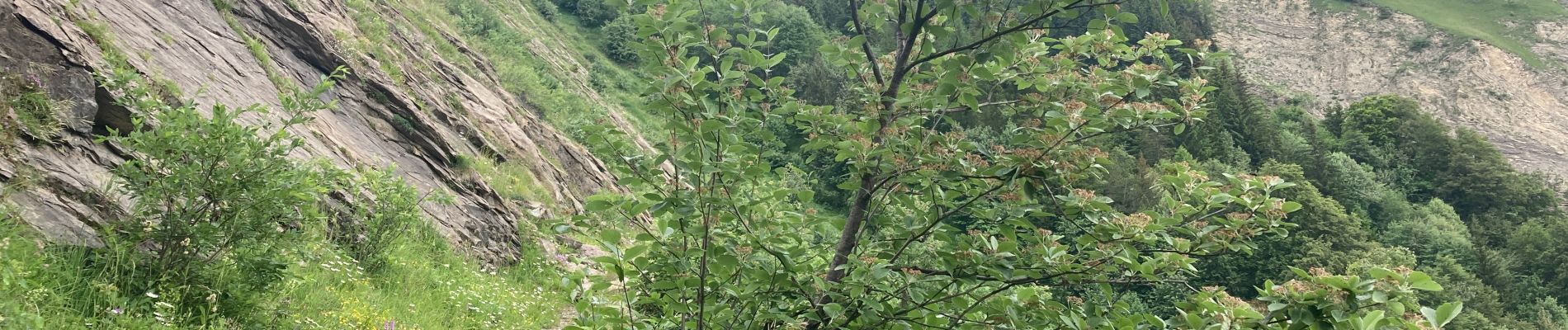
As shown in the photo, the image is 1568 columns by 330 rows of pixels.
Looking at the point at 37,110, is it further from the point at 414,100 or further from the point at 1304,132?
the point at 1304,132

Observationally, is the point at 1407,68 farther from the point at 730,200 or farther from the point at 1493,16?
the point at 730,200

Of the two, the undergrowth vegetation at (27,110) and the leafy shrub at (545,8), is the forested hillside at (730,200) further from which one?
the leafy shrub at (545,8)

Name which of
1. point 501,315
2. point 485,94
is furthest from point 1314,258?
point 501,315

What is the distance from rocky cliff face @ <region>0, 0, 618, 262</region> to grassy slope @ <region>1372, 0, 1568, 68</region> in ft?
355

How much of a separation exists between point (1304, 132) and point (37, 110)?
8122cm

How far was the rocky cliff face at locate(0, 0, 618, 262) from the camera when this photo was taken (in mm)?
5062

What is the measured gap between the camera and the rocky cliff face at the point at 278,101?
16.6ft

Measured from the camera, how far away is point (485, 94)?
16078 millimetres

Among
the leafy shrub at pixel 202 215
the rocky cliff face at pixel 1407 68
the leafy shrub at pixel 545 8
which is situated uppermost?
the leafy shrub at pixel 202 215

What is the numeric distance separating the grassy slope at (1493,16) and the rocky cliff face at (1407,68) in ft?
4.06

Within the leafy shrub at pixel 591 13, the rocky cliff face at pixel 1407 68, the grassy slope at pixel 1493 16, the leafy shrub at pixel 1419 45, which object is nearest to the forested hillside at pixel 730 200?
the leafy shrub at pixel 591 13

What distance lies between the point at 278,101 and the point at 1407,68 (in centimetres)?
10863

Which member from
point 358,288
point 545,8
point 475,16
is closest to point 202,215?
point 358,288

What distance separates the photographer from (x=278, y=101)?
9.15 meters
